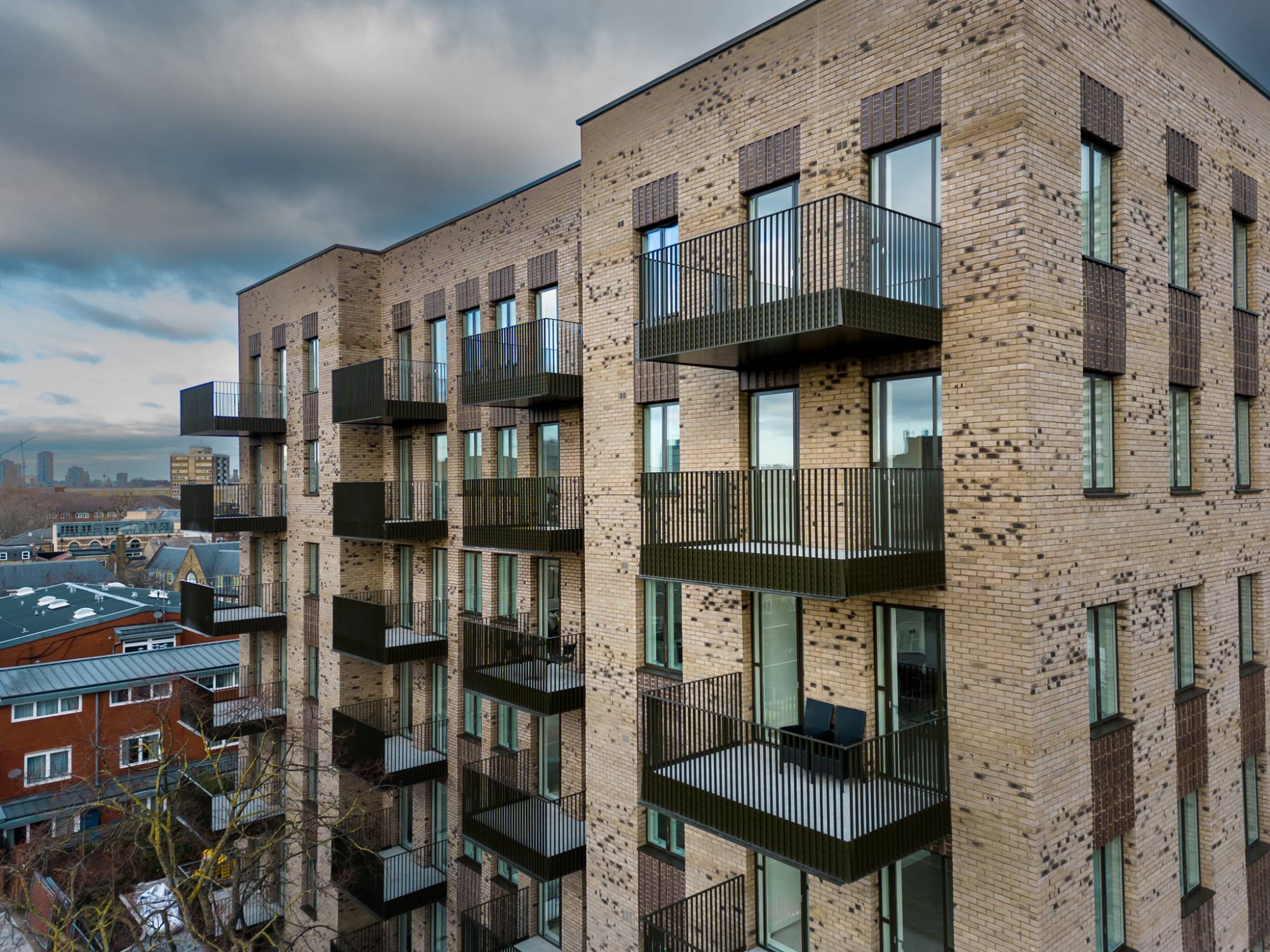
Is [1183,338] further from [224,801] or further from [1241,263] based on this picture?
[224,801]

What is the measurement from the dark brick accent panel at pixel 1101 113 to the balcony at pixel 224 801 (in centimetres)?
1662

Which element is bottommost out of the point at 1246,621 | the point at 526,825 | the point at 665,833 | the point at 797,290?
the point at 526,825

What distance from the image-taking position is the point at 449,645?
57.1 ft

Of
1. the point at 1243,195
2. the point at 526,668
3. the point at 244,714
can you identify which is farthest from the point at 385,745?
the point at 1243,195

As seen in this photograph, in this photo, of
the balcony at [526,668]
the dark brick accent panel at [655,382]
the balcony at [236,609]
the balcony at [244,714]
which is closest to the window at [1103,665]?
the dark brick accent panel at [655,382]

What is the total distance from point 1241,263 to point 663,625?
10893 millimetres

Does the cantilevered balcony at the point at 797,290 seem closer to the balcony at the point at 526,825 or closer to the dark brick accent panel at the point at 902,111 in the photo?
the dark brick accent panel at the point at 902,111

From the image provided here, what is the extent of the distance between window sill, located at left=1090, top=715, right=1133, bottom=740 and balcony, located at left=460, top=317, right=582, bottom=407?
903cm

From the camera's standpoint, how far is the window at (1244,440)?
12516mm

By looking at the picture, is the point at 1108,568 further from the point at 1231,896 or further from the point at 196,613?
the point at 196,613

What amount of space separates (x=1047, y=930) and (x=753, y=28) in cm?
1132

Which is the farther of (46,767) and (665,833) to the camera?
(46,767)

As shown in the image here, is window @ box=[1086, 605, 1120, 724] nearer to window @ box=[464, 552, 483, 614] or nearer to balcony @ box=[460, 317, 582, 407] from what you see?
balcony @ box=[460, 317, 582, 407]

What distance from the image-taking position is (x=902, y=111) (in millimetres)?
8961
